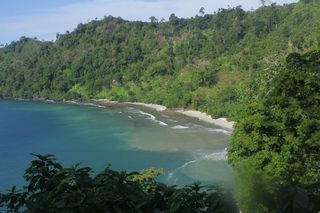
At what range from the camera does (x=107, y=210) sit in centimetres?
427

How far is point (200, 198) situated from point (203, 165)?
3870 cm

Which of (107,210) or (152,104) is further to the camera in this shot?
(152,104)

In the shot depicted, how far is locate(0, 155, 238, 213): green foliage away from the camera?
4238 millimetres

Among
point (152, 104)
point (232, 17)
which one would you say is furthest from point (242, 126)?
point (232, 17)

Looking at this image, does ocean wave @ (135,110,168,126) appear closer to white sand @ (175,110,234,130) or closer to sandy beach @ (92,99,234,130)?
sandy beach @ (92,99,234,130)

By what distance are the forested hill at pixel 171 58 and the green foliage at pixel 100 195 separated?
61277 mm

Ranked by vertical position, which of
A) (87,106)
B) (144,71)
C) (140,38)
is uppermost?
(140,38)

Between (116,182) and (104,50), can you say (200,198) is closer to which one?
(116,182)

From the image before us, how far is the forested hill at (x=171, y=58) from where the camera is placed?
77.1 metres

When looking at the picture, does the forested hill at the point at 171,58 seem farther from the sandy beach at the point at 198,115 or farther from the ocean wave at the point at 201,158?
the ocean wave at the point at 201,158

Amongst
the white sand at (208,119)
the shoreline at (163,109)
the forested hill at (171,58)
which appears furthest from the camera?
the forested hill at (171,58)

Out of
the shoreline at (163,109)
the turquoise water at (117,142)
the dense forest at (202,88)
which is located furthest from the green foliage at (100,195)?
the shoreline at (163,109)

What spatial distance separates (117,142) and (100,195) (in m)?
53.2

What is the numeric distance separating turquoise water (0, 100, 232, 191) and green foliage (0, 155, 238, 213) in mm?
24794
